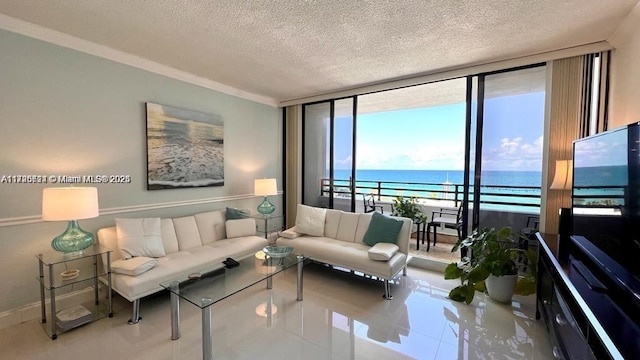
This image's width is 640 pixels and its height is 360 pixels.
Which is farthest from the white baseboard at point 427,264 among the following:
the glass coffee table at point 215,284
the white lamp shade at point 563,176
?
the glass coffee table at point 215,284

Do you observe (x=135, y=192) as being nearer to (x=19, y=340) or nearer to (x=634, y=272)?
(x=19, y=340)

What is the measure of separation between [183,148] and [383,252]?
2.77 m

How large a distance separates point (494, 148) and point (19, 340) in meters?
4.88

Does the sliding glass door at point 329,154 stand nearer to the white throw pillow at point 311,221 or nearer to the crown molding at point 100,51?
the white throw pillow at point 311,221

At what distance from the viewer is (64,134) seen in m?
2.55

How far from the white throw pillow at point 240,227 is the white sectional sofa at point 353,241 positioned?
428mm

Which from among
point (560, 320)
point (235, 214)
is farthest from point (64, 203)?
point (560, 320)

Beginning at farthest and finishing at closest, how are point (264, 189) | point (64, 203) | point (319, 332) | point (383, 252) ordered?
point (264, 189), point (383, 252), point (319, 332), point (64, 203)

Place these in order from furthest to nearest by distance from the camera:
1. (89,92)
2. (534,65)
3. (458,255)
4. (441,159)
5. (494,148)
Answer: (441,159), (458,255), (494,148), (534,65), (89,92)

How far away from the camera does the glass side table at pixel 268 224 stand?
13.5 ft

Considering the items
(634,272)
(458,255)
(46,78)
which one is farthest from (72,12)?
(458,255)

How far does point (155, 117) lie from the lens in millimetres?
3182

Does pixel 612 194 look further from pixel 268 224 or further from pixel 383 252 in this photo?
pixel 268 224

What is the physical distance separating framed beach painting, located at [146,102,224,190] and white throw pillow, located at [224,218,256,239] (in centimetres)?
66
